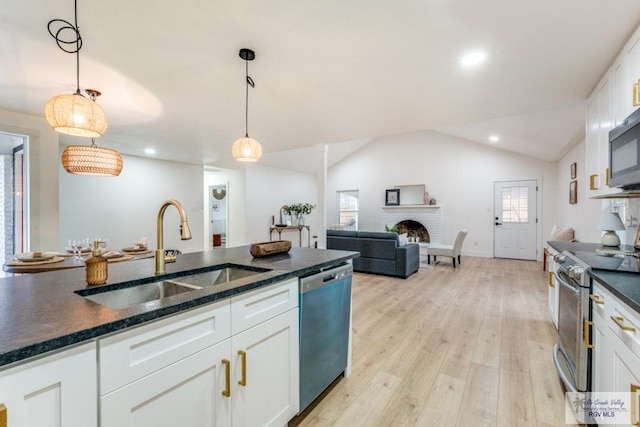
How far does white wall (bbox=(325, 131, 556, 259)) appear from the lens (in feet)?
22.4

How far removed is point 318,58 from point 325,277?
168 centimetres

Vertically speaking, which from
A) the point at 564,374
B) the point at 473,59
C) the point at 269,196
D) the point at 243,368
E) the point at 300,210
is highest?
the point at 473,59

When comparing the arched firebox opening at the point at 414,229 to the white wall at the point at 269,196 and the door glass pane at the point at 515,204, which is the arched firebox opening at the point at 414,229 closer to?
the door glass pane at the point at 515,204

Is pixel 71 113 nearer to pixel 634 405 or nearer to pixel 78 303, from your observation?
pixel 78 303

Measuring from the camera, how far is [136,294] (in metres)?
1.40

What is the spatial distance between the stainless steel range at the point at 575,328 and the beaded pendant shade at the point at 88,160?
3950mm

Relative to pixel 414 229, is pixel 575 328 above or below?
below

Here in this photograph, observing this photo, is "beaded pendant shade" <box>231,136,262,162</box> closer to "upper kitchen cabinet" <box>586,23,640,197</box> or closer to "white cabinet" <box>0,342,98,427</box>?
"white cabinet" <box>0,342,98,427</box>

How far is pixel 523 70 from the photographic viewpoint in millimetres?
2309

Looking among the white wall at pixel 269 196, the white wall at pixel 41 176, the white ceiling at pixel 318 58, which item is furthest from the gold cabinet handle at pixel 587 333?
the white wall at pixel 269 196

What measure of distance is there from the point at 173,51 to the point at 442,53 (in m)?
2.03

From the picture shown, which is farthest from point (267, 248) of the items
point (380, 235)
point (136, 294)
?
point (380, 235)

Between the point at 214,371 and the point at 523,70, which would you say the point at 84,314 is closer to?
the point at 214,371

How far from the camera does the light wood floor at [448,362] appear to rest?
172cm
